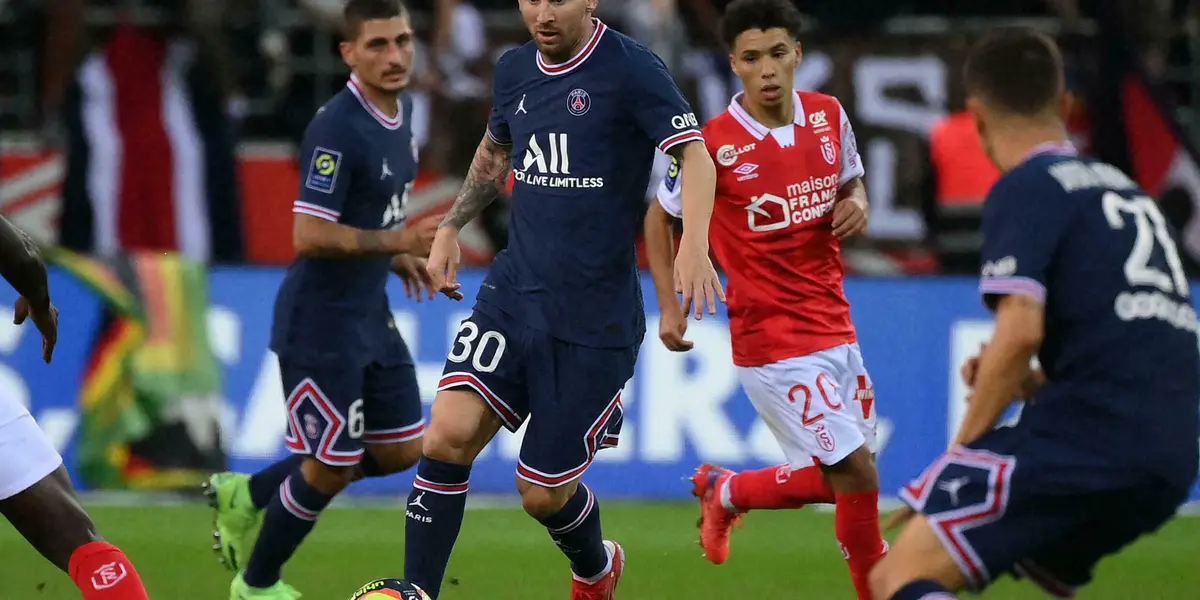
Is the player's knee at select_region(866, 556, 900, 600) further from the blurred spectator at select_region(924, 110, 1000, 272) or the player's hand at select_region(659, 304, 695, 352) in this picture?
the blurred spectator at select_region(924, 110, 1000, 272)

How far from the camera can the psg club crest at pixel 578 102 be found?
235 inches

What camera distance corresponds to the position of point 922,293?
10.3 m

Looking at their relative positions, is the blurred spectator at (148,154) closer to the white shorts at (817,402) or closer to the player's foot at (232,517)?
the player's foot at (232,517)

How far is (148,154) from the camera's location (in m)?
12.3

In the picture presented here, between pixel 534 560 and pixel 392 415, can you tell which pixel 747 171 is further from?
pixel 534 560

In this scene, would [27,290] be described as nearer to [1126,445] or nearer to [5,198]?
[1126,445]

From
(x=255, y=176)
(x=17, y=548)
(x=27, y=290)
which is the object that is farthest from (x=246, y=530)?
(x=255, y=176)

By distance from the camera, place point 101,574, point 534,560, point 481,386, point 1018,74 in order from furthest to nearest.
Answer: point 534,560 → point 481,386 → point 101,574 → point 1018,74

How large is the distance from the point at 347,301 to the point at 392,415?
0.54 m

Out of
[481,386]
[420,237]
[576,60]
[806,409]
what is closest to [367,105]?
[420,237]

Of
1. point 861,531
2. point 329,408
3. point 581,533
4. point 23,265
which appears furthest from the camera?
point 329,408

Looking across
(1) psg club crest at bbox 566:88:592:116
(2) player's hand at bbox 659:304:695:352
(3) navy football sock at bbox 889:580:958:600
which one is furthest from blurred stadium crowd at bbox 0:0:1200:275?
(3) navy football sock at bbox 889:580:958:600

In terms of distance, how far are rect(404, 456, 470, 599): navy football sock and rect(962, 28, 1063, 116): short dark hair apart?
7.27 ft

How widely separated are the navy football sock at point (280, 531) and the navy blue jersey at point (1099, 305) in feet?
11.1
